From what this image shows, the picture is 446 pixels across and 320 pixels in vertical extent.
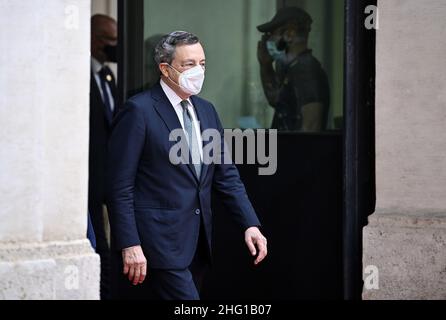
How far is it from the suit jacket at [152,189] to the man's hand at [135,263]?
0.04 m

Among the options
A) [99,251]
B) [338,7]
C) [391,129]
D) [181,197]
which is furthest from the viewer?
[99,251]

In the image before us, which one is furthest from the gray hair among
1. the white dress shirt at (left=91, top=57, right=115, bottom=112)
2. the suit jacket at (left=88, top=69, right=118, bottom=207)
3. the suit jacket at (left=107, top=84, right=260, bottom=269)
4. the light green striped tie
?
the white dress shirt at (left=91, top=57, right=115, bottom=112)

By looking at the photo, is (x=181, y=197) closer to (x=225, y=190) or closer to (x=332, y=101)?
(x=225, y=190)

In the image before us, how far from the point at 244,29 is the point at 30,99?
2.33 m

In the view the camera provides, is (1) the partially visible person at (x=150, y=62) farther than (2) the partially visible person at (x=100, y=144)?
No

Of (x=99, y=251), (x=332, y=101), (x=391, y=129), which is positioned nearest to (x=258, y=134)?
(x=332, y=101)

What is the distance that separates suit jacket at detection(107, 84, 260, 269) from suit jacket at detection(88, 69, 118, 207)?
2.76m

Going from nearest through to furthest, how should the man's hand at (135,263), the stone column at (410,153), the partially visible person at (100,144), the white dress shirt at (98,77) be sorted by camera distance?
the man's hand at (135,263)
the stone column at (410,153)
the partially visible person at (100,144)
the white dress shirt at (98,77)

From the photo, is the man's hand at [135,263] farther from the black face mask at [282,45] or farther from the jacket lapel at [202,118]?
the black face mask at [282,45]

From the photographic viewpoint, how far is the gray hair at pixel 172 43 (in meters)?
6.02

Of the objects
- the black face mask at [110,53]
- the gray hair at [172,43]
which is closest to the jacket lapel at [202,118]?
the gray hair at [172,43]

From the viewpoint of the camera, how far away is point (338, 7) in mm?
7910

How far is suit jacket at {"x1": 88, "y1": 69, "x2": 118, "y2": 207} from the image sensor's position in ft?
28.8

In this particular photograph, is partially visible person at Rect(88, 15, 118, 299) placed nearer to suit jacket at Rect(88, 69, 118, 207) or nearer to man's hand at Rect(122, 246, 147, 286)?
suit jacket at Rect(88, 69, 118, 207)
